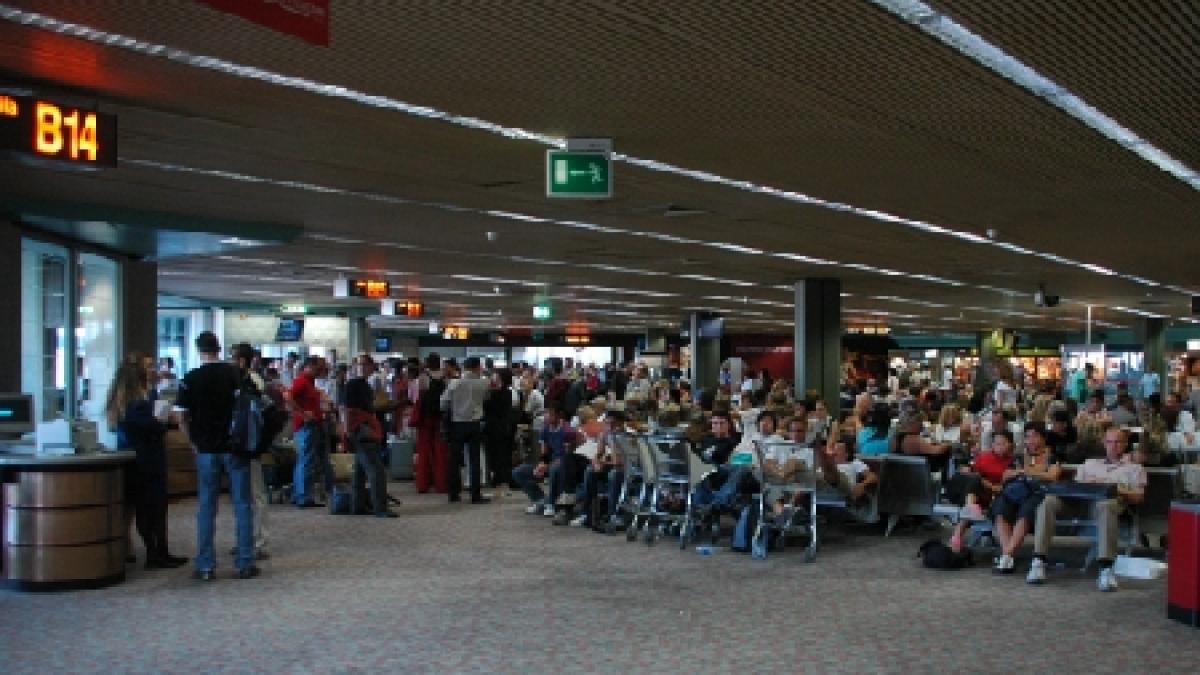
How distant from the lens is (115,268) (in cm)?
1788

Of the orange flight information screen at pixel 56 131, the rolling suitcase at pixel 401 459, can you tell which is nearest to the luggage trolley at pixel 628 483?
the rolling suitcase at pixel 401 459

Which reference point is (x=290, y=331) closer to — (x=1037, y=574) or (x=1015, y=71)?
(x=1037, y=574)

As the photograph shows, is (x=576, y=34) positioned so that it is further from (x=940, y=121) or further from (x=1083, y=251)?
(x=1083, y=251)

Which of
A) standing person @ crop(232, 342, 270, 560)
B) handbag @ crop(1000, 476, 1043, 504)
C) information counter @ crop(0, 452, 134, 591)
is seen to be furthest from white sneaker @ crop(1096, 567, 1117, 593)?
information counter @ crop(0, 452, 134, 591)

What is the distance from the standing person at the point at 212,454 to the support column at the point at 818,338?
659 inches

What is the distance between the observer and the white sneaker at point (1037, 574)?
31.6 ft

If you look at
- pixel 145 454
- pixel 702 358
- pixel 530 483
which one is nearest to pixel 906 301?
pixel 702 358

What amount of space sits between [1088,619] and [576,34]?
17.3 ft

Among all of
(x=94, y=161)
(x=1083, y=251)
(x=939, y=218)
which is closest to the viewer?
(x=94, y=161)

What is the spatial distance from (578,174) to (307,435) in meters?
6.52

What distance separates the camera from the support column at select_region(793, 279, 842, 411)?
2511 cm

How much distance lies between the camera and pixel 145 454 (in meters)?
10.2

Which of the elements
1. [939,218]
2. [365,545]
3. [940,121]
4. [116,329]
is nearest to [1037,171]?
[940,121]

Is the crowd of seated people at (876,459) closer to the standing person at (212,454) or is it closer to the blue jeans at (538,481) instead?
the blue jeans at (538,481)
